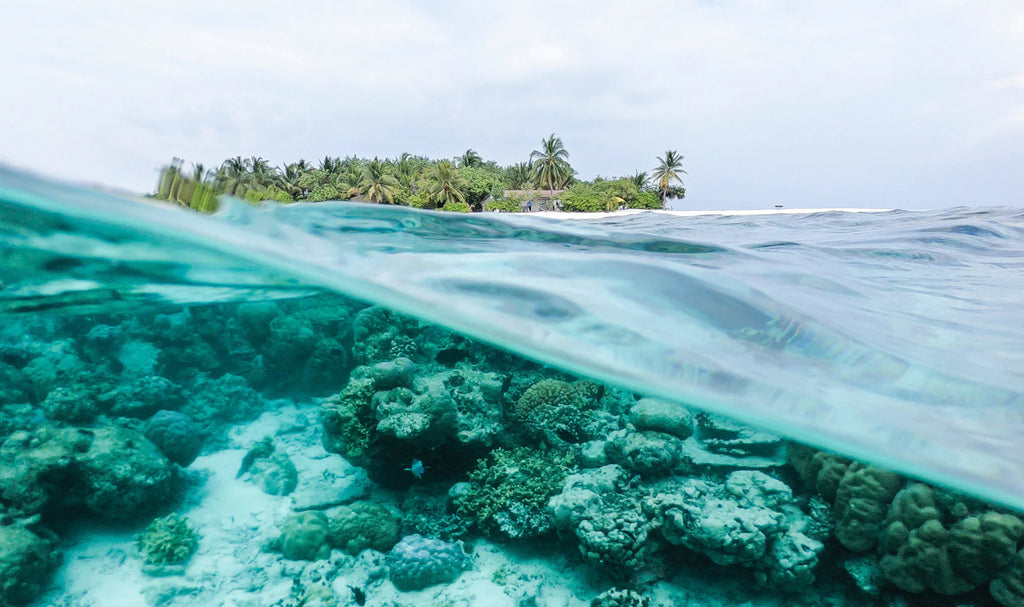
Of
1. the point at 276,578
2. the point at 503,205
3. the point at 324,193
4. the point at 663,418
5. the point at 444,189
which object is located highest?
the point at 503,205

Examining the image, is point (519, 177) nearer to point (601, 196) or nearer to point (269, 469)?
point (601, 196)

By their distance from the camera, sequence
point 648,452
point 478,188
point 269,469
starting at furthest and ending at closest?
point 478,188 < point 269,469 < point 648,452

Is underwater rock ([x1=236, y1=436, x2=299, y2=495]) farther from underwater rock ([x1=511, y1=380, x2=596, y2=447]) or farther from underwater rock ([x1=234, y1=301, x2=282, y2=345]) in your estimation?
underwater rock ([x1=511, y1=380, x2=596, y2=447])

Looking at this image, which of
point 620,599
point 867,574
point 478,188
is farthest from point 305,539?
point 478,188

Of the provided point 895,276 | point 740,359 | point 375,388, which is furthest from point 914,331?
point 375,388

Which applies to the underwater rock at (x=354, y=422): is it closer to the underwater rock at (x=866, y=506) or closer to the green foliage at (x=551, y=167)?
the underwater rock at (x=866, y=506)

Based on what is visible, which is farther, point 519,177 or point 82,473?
point 519,177
